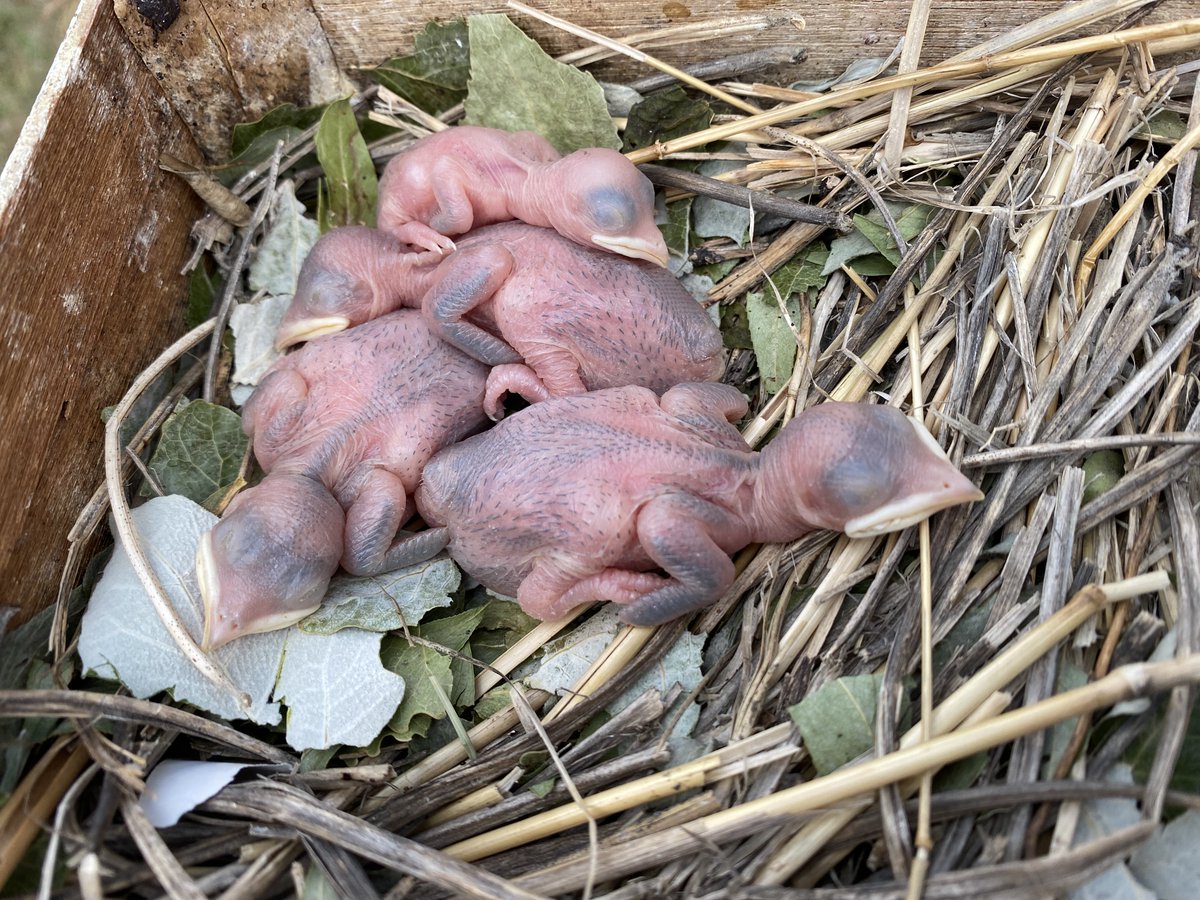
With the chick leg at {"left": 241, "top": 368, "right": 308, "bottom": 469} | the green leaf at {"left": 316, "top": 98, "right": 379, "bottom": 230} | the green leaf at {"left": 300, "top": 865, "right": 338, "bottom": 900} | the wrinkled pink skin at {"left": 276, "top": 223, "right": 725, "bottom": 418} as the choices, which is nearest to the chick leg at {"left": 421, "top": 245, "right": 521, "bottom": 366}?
the wrinkled pink skin at {"left": 276, "top": 223, "right": 725, "bottom": 418}

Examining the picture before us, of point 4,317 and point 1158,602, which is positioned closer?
point 1158,602

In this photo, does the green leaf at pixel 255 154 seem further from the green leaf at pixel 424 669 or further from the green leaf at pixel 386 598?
the green leaf at pixel 424 669

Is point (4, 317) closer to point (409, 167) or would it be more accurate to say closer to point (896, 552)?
point (409, 167)

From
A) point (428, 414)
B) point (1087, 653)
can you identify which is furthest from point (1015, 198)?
point (428, 414)

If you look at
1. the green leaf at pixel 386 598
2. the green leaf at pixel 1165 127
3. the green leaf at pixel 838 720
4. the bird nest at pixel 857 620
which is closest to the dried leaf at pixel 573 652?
the bird nest at pixel 857 620

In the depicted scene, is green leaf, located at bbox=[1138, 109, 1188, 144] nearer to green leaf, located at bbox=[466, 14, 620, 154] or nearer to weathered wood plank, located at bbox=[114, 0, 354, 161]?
green leaf, located at bbox=[466, 14, 620, 154]

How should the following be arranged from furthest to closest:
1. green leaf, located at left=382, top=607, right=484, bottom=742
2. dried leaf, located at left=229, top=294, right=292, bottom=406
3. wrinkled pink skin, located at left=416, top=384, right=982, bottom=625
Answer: dried leaf, located at left=229, top=294, right=292, bottom=406 < green leaf, located at left=382, top=607, right=484, bottom=742 < wrinkled pink skin, located at left=416, top=384, right=982, bottom=625
